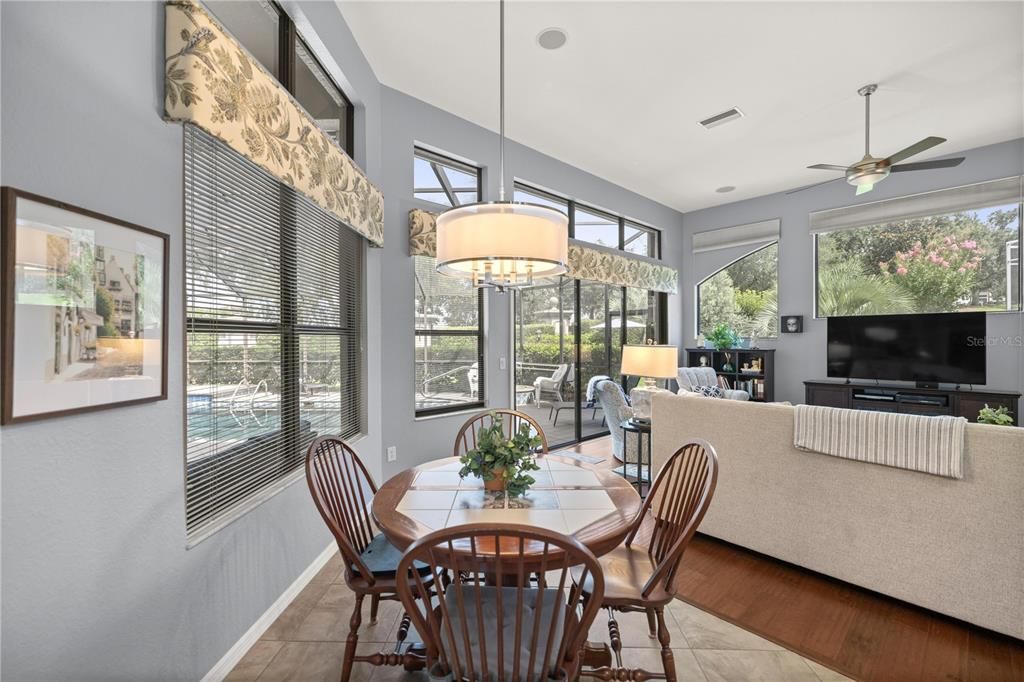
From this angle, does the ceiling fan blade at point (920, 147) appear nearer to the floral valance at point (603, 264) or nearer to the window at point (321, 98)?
the floral valance at point (603, 264)

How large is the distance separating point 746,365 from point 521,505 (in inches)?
221

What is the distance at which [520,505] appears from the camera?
1.60 meters

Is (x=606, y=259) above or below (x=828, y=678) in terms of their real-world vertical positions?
above

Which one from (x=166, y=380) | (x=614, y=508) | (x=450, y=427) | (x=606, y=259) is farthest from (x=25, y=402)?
(x=606, y=259)

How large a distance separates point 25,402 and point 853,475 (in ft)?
10.2

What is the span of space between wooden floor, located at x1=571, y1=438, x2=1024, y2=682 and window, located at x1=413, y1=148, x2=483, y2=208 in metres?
3.33

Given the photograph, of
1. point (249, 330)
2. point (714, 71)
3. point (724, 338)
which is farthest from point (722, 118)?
point (249, 330)

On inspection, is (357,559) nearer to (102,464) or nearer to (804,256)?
(102,464)

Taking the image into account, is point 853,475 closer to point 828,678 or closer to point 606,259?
point 828,678

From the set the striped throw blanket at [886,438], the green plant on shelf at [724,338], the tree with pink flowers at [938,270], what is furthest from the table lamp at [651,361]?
the tree with pink flowers at [938,270]

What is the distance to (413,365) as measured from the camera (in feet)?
11.9

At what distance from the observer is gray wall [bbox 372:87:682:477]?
346cm

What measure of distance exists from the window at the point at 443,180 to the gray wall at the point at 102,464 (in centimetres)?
242

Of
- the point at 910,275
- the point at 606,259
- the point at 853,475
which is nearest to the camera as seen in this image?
the point at 853,475
